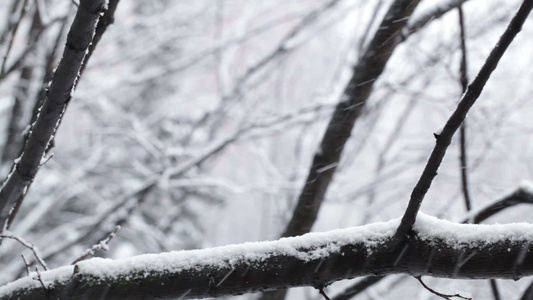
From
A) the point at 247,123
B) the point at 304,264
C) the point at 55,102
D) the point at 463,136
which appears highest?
the point at 247,123

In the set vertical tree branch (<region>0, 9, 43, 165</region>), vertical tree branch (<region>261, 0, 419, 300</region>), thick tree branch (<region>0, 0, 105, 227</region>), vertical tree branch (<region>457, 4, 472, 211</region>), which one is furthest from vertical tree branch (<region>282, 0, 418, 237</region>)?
vertical tree branch (<region>0, 9, 43, 165</region>)

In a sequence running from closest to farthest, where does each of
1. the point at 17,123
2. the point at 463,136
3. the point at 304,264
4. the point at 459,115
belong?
the point at 459,115, the point at 304,264, the point at 463,136, the point at 17,123

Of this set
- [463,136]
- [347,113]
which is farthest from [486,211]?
[347,113]

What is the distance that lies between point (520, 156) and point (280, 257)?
6542 mm

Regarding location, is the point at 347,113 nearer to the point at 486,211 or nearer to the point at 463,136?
the point at 463,136

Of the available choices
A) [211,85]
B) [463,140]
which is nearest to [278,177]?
[463,140]

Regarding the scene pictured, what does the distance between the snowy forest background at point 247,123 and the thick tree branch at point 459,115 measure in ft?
3.83

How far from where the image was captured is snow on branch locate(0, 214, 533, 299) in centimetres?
103

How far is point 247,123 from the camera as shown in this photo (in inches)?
178

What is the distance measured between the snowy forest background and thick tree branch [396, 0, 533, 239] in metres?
1.17

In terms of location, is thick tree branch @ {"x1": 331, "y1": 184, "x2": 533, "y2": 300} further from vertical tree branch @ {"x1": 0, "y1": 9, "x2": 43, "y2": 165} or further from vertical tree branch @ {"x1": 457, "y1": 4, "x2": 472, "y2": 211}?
vertical tree branch @ {"x1": 0, "y1": 9, "x2": 43, "y2": 165}

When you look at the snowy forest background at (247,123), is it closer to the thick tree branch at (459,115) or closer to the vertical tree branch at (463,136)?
the vertical tree branch at (463,136)

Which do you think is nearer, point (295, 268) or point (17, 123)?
point (295, 268)

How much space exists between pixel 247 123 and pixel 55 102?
3.49 meters
